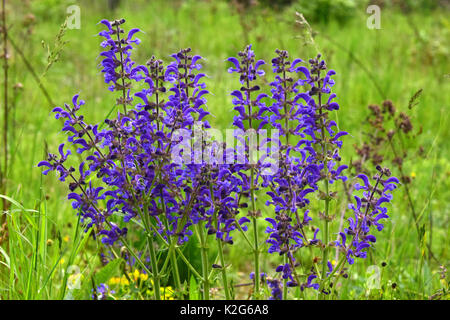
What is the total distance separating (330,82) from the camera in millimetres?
2012

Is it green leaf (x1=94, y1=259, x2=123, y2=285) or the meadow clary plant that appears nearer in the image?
the meadow clary plant

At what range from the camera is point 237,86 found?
5812 millimetres

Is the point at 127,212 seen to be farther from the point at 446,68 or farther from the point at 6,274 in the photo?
the point at 446,68

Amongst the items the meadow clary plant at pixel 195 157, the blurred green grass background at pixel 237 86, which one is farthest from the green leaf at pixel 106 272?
the meadow clary plant at pixel 195 157

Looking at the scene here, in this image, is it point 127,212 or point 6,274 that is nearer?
point 127,212

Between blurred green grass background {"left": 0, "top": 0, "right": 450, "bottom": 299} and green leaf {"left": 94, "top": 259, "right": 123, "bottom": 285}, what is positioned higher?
blurred green grass background {"left": 0, "top": 0, "right": 450, "bottom": 299}

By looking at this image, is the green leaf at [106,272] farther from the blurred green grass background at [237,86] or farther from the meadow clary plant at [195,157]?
the meadow clary plant at [195,157]

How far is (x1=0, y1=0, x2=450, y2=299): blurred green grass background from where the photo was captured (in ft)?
9.21

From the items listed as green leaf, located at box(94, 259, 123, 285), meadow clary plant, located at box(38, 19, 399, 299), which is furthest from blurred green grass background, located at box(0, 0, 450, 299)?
meadow clary plant, located at box(38, 19, 399, 299)

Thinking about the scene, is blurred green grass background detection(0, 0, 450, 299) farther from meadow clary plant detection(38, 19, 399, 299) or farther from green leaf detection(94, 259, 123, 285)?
meadow clary plant detection(38, 19, 399, 299)

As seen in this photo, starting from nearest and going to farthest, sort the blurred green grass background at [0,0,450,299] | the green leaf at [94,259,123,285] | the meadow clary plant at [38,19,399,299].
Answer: the meadow clary plant at [38,19,399,299], the green leaf at [94,259,123,285], the blurred green grass background at [0,0,450,299]

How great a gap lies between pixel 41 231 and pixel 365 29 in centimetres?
717

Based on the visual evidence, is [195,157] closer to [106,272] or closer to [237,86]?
[106,272]
